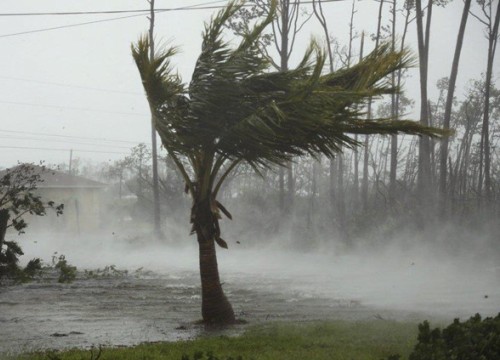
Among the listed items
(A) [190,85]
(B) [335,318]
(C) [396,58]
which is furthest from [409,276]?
(A) [190,85]

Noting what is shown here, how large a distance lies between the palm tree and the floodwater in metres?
1.75

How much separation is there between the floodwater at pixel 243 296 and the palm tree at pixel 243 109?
1755 millimetres

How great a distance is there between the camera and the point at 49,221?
162 ft

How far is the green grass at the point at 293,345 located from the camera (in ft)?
25.8

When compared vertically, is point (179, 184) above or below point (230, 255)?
above

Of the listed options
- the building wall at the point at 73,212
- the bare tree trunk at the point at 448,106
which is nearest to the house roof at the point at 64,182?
the building wall at the point at 73,212

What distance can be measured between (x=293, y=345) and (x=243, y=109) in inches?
165

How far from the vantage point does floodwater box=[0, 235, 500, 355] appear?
11.0m

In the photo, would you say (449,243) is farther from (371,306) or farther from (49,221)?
(49,221)

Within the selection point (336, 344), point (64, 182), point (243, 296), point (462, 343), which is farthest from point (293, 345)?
point (64, 182)

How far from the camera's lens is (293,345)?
28.6 feet

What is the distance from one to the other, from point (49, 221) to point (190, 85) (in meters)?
40.5

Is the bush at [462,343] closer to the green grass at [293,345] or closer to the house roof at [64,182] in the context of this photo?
the green grass at [293,345]

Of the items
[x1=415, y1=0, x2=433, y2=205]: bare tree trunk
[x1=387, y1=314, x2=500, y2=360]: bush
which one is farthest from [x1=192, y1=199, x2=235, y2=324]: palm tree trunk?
[x1=415, y1=0, x2=433, y2=205]: bare tree trunk
